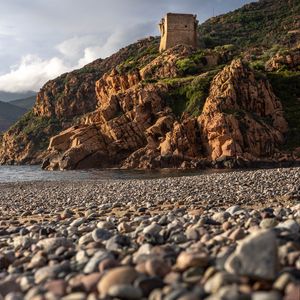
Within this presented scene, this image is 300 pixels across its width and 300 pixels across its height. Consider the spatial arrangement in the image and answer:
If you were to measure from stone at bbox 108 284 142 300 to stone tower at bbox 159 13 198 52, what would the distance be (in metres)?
90.8

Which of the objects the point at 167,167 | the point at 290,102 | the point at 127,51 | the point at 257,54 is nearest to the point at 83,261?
the point at 167,167

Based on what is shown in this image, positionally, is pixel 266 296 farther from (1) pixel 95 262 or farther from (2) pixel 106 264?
(1) pixel 95 262

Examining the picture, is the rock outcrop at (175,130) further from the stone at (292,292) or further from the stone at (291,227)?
the stone at (292,292)

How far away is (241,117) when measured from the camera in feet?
169

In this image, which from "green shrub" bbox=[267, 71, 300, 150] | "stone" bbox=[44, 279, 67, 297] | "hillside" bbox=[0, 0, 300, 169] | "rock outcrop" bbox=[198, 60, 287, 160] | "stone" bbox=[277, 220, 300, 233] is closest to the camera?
"stone" bbox=[44, 279, 67, 297]

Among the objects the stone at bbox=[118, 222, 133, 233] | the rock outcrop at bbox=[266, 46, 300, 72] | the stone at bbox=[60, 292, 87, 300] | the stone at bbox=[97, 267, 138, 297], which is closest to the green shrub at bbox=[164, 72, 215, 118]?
the rock outcrop at bbox=[266, 46, 300, 72]

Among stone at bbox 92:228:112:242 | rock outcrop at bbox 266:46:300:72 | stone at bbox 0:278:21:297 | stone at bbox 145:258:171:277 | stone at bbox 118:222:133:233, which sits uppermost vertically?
rock outcrop at bbox 266:46:300:72

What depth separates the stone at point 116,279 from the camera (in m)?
3.28

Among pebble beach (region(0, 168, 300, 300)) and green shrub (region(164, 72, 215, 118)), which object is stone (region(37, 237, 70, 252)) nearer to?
pebble beach (region(0, 168, 300, 300))

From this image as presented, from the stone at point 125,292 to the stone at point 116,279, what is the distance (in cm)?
11

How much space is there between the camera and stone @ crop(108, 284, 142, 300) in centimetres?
312

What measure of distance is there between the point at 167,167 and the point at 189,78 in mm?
21584

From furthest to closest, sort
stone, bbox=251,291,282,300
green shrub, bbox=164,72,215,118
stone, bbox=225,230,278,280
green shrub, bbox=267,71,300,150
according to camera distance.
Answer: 1. green shrub, bbox=164,72,215,118
2. green shrub, bbox=267,71,300,150
3. stone, bbox=225,230,278,280
4. stone, bbox=251,291,282,300

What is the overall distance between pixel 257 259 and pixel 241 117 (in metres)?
49.8
